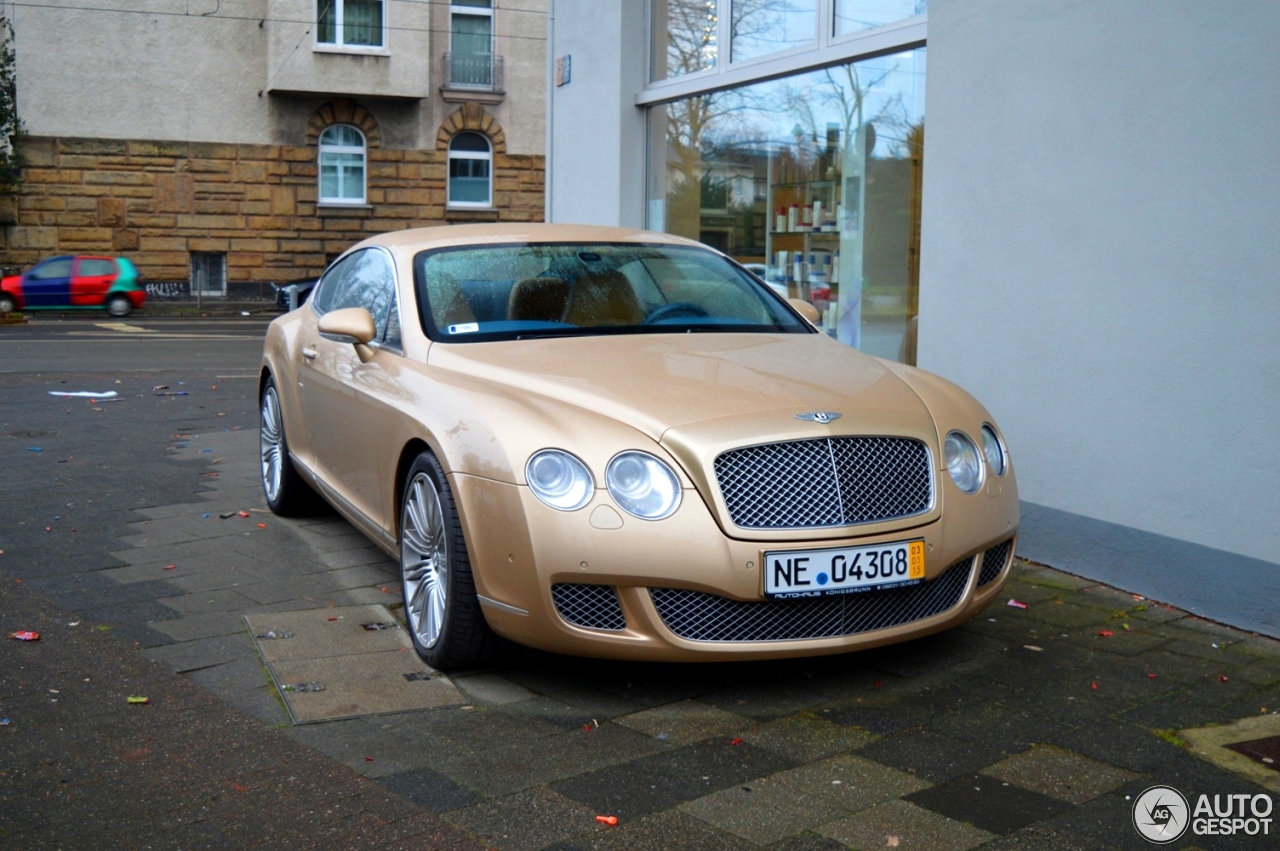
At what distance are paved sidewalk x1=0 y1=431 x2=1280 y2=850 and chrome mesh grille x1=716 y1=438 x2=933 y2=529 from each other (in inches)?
23.5

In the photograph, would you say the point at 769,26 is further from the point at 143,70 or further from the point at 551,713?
the point at 143,70

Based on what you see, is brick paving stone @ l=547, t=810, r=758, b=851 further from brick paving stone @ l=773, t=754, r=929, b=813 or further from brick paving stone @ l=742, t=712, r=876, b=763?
brick paving stone @ l=742, t=712, r=876, b=763

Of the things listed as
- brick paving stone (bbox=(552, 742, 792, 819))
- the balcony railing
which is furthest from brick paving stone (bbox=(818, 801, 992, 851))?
the balcony railing

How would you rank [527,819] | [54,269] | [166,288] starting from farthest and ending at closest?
[166,288] < [54,269] < [527,819]

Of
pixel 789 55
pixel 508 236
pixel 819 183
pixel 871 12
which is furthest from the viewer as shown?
pixel 819 183

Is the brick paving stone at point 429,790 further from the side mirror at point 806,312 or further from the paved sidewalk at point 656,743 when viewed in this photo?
the side mirror at point 806,312

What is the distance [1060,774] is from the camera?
11.5ft

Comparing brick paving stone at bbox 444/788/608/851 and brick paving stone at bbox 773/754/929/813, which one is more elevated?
brick paving stone at bbox 773/754/929/813

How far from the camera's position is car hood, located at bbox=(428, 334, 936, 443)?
→ 13.3ft

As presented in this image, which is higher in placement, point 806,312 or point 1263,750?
point 806,312

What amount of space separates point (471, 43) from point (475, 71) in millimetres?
677

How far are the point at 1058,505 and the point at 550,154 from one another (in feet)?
22.1

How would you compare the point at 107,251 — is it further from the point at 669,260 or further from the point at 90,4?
the point at 669,260

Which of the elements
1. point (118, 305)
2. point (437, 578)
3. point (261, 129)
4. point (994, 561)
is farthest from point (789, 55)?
point (261, 129)
